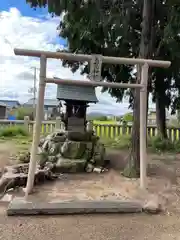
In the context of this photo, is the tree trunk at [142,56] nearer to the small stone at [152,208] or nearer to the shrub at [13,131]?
the small stone at [152,208]

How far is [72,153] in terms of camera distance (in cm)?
580

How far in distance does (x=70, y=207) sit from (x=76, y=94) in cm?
344

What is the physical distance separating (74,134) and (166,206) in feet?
9.78

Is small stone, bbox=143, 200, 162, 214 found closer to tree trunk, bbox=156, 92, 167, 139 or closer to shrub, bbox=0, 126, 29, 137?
tree trunk, bbox=156, 92, 167, 139

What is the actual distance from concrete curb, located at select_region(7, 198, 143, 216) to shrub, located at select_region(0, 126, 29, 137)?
306 inches

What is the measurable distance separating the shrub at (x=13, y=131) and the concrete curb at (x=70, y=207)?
778 cm

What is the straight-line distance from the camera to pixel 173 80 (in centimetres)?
914

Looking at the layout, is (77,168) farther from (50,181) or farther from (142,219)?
(142,219)

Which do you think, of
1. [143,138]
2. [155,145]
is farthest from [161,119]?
[143,138]

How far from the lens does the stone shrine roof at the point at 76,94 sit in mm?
6262

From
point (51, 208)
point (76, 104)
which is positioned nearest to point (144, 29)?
point (76, 104)

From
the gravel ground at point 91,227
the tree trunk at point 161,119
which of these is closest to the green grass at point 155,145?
the tree trunk at point 161,119

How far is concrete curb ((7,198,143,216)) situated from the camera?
322 cm

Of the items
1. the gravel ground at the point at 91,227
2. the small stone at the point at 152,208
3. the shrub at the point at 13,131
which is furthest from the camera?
the shrub at the point at 13,131
